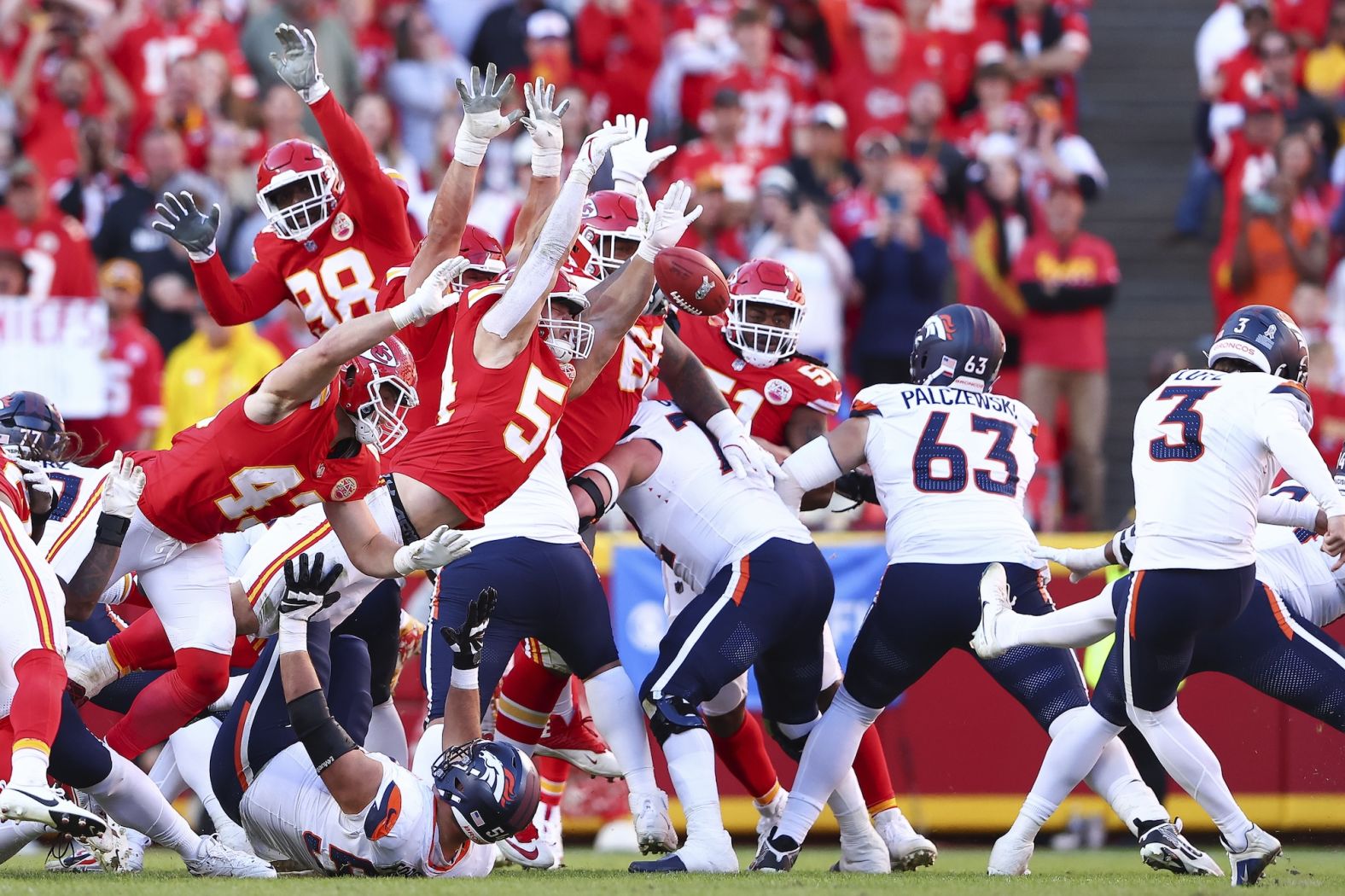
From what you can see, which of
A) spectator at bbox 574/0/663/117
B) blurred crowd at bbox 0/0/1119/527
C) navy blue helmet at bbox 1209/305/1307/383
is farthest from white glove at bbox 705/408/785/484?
spectator at bbox 574/0/663/117

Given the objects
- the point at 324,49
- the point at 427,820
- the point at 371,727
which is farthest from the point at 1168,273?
the point at 427,820

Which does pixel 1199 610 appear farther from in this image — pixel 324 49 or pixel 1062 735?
pixel 324 49

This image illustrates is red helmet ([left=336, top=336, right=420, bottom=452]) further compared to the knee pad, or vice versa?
the knee pad

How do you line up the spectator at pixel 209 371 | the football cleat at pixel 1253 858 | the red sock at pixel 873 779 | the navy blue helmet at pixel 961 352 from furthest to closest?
the spectator at pixel 209 371
the red sock at pixel 873 779
the navy blue helmet at pixel 961 352
the football cleat at pixel 1253 858

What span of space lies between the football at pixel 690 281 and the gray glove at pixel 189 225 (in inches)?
70.7

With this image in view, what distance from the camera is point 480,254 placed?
7.97 m

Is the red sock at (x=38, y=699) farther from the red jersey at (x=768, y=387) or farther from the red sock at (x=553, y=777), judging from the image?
the red jersey at (x=768, y=387)

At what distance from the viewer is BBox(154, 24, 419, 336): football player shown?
26.8ft

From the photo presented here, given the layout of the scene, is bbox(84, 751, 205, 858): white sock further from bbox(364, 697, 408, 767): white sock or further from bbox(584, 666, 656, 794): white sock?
bbox(584, 666, 656, 794): white sock

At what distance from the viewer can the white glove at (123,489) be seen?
23.1ft

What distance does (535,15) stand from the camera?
552 inches

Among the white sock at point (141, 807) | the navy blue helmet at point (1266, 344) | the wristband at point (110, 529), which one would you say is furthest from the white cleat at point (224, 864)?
the navy blue helmet at point (1266, 344)

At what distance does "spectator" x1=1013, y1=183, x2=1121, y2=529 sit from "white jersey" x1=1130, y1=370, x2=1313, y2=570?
196 inches

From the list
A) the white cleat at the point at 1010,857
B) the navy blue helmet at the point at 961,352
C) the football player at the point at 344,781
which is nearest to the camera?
the football player at the point at 344,781
